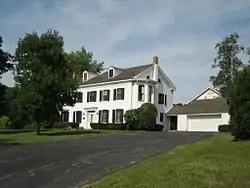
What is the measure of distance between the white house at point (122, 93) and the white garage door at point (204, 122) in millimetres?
3207

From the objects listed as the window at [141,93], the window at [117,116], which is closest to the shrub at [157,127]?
the window at [141,93]

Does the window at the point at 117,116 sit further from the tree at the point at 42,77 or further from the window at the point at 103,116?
the tree at the point at 42,77

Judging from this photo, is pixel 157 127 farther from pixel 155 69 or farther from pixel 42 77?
pixel 42 77

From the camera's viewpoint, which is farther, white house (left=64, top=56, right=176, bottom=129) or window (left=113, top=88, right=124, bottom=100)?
window (left=113, top=88, right=124, bottom=100)

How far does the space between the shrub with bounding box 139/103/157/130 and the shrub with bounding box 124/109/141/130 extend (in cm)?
43

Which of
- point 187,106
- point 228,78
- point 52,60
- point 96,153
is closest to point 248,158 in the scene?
point 96,153

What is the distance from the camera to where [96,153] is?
61.6 feet

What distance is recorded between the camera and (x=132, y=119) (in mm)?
48312

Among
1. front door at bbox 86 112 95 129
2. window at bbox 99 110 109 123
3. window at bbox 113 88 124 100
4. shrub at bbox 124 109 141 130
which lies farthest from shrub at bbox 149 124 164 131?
front door at bbox 86 112 95 129

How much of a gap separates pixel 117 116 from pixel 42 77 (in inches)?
A: 699

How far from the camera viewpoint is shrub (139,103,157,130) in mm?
47781

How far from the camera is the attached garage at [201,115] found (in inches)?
1977

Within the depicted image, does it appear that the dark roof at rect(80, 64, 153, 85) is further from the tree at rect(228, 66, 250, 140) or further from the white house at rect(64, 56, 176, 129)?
the tree at rect(228, 66, 250, 140)

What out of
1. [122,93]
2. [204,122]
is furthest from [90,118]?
[204,122]
